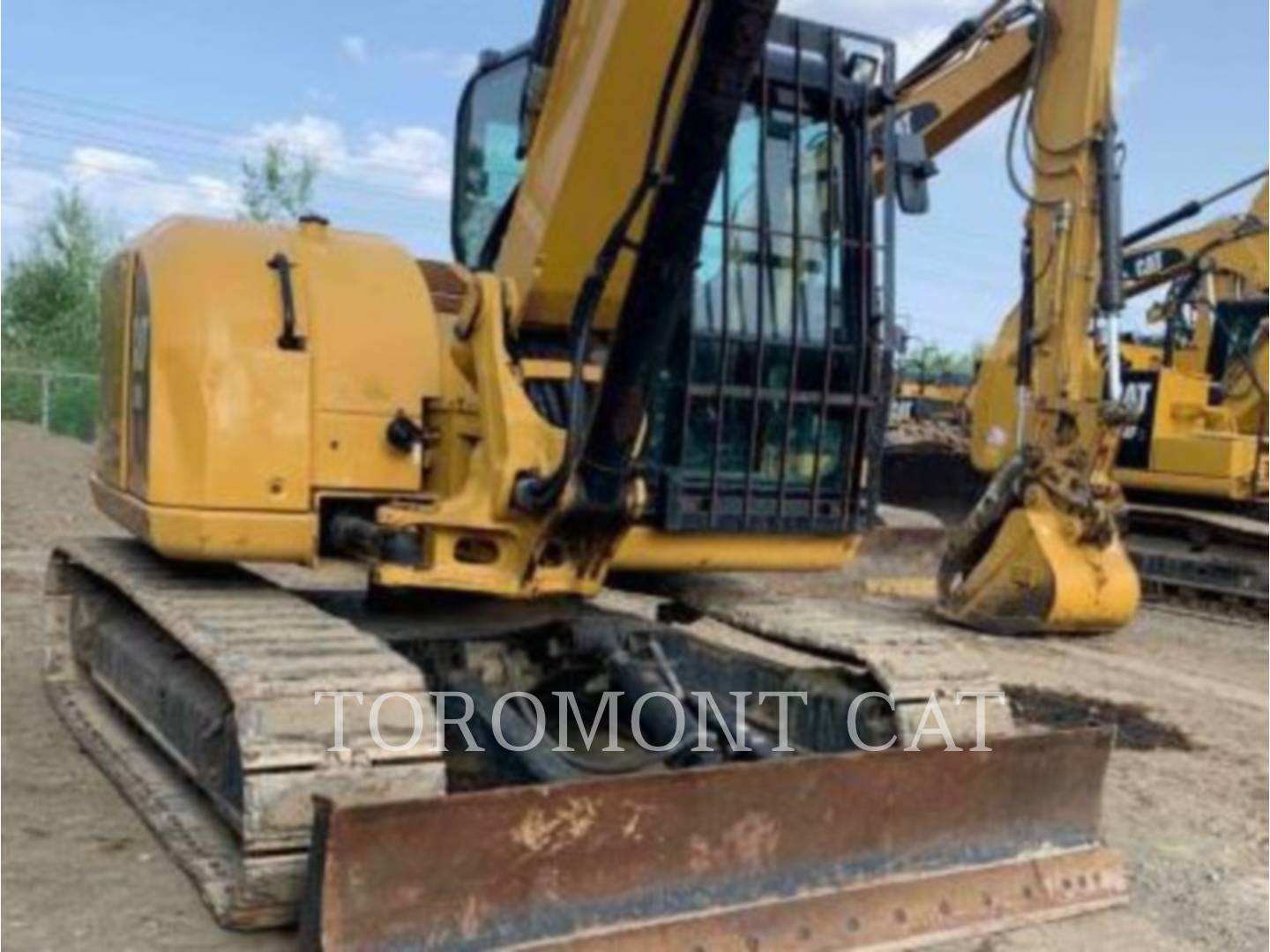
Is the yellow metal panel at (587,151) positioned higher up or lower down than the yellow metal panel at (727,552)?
higher up

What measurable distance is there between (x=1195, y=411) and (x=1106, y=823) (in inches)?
308

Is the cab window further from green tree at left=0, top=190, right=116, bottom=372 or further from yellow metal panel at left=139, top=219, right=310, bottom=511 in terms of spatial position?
green tree at left=0, top=190, right=116, bottom=372

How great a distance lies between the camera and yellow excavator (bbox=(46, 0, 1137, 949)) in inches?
130

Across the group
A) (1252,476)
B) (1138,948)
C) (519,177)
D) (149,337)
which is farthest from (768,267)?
(1252,476)

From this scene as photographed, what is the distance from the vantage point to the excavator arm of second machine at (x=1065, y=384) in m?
8.53

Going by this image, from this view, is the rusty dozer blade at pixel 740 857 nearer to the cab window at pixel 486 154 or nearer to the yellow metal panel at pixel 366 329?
the yellow metal panel at pixel 366 329

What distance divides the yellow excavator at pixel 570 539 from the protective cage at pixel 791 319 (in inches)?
0.4

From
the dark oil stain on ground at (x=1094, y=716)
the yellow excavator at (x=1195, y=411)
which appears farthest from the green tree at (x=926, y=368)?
the dark oil stain on ground at (x=1094, y=716)

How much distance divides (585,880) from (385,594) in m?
1.91

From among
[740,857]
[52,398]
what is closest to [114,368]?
[740,857]

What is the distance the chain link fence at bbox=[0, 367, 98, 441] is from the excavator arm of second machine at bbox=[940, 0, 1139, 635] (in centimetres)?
1529

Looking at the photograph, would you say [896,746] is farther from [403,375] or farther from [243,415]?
[243,415]

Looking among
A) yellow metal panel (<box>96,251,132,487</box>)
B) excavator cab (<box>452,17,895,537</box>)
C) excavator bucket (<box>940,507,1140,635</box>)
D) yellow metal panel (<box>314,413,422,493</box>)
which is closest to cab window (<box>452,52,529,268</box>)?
excavator cab (<box>452,17,895,537</box>)

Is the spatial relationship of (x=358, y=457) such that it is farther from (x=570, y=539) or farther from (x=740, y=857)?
(x=740, y=857)
